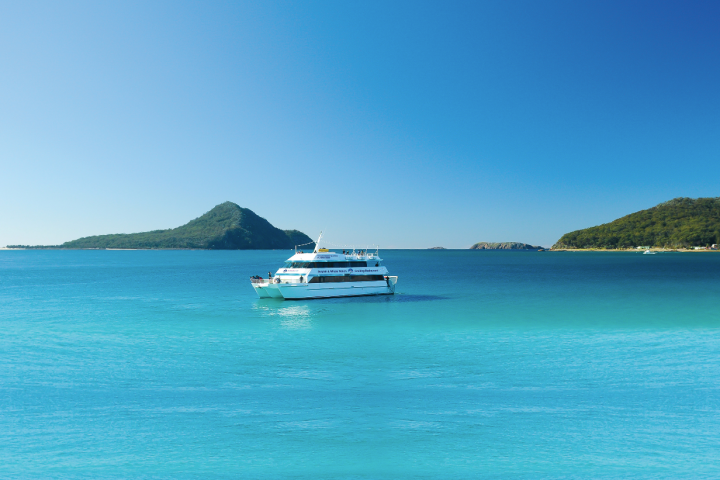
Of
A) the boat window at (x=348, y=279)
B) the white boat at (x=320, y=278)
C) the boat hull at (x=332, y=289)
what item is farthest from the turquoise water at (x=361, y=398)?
the boat window at (x=348, y=279)

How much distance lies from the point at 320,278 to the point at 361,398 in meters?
34.0

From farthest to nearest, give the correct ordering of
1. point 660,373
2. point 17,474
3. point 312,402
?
point 660,373 → point 312,402 → point 17,474

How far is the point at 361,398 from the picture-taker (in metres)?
16.8

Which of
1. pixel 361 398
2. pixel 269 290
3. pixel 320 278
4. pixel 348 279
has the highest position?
pixel 320 278

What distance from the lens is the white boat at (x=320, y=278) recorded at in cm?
4909

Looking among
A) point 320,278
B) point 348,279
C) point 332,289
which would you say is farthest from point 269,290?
point 348,279

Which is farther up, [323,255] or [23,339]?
[323,255]

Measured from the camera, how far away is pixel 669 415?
15320 millimetres

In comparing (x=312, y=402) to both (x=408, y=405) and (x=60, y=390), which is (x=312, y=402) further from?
(x=60, y=390)

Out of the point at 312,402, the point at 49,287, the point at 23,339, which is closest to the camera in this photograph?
the point at 312,402

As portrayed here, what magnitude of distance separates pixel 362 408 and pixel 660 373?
45.8ft

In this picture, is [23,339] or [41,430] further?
[23,339]

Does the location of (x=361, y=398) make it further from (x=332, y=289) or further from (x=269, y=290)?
(x=269, y=290)

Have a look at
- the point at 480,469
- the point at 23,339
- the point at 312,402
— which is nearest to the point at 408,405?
the point at 312,402
